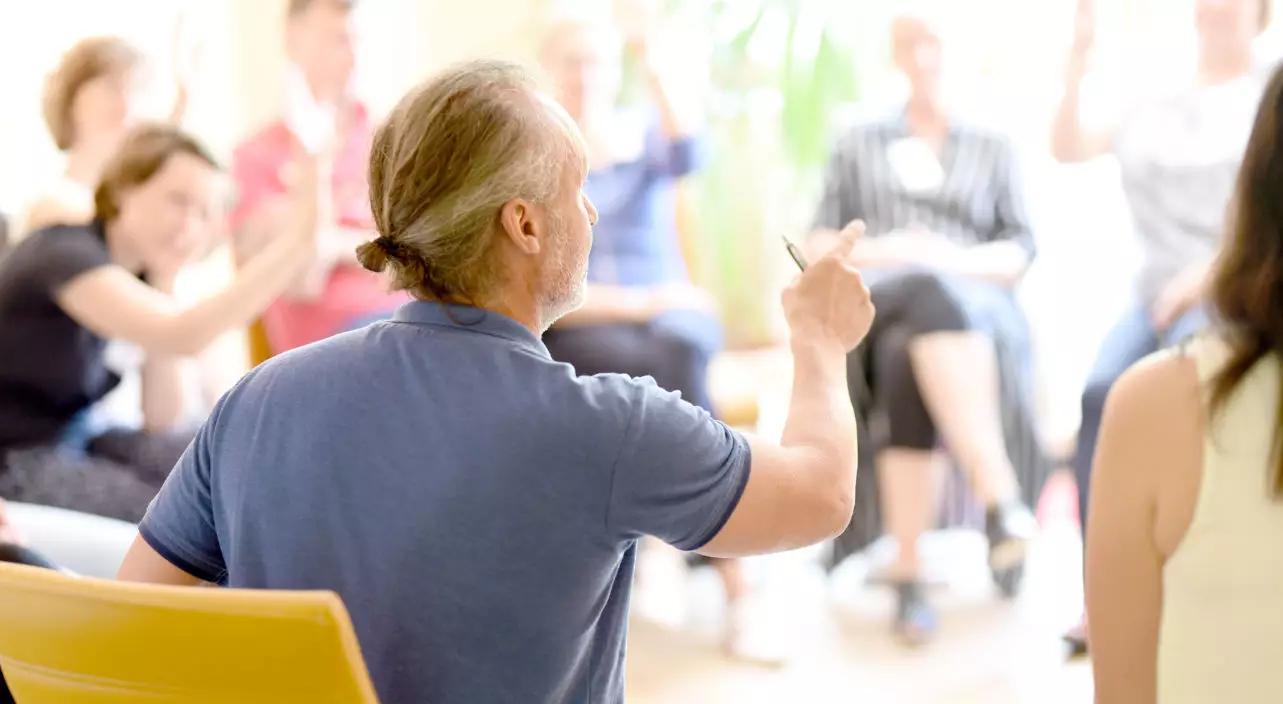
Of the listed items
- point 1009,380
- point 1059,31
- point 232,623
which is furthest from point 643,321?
point 232,623

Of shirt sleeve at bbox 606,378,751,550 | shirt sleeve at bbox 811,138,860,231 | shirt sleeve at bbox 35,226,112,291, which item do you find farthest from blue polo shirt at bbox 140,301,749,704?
shirt sleeve at bbox 811,138,860,231

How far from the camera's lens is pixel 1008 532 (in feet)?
9.69

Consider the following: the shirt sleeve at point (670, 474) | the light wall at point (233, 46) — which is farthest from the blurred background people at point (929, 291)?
the shirt sleeve at point (670, 474)

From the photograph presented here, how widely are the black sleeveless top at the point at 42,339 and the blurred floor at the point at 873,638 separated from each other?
4.18 feet

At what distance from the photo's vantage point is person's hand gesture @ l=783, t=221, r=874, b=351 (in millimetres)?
1371

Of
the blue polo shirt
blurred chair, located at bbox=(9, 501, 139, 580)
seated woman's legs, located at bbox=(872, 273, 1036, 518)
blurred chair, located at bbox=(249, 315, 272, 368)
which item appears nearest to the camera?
the blue polo shirt

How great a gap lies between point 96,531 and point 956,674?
1.76 m

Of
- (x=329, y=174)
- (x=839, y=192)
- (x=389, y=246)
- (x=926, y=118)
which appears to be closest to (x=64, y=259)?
(x=329, y=174)

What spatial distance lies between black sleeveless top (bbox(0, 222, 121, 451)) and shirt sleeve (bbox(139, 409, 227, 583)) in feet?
4.30

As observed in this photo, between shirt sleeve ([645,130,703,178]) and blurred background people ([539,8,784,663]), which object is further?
shirt sleeve ([645,130,703,178])

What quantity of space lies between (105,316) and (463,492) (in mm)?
1586

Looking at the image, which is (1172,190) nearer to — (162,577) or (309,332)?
(309,332)

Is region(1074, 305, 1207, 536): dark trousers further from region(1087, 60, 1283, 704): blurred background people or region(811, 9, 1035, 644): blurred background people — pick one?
region(1087, 60, 1283, 704): blurred background people

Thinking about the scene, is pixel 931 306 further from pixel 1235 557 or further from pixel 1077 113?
pixel 1235 557
